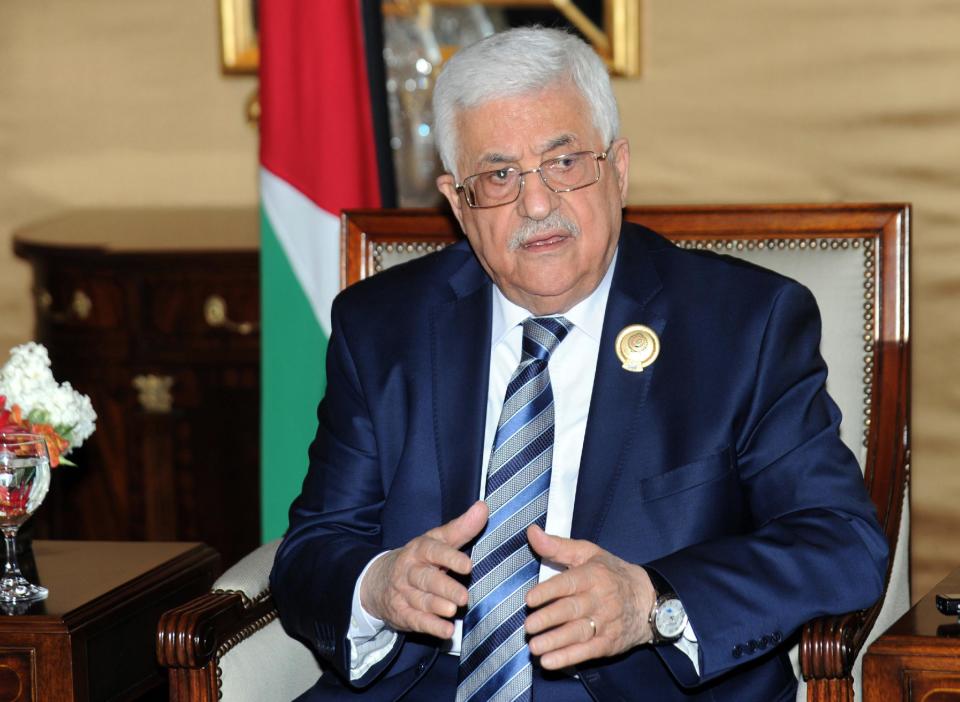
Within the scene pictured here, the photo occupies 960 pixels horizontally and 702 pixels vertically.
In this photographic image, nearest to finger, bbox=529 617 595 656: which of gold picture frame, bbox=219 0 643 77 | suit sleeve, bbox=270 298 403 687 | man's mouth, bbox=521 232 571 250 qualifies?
suit sleeve, bbox=270 298 403 687

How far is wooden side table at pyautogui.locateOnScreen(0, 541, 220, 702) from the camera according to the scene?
2.34m

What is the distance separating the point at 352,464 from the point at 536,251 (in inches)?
20.0

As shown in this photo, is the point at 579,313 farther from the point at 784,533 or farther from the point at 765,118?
Result: the point at 765,118

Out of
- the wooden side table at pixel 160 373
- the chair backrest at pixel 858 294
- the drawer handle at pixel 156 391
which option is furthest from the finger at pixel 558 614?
the drawer handle at pixel 156 391

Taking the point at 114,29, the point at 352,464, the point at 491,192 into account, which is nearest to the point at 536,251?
the point at 491,192

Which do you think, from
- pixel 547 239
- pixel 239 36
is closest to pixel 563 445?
pixel 547 239

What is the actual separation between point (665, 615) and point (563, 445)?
1.35 feet

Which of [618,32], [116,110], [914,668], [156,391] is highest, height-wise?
[618,32]

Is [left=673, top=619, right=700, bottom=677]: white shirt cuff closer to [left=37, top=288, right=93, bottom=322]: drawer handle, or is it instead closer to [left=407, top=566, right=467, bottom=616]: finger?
[left=407, top=566, right=467, bottom=616]: finger

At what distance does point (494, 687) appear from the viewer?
2.23 metres

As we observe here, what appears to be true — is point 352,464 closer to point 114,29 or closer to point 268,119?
point 268,119

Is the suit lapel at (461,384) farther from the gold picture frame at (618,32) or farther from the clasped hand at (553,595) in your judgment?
the gold picture frame at (618,32)

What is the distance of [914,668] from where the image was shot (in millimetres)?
1956

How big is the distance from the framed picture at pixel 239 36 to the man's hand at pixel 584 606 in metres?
3.39
